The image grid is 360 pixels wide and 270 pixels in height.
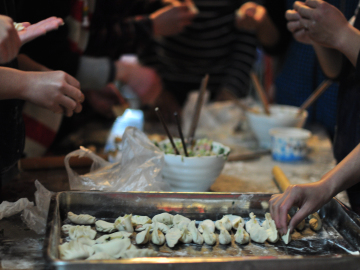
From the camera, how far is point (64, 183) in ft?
4.50

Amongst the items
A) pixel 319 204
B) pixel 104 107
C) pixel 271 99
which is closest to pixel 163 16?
pixel 104 107

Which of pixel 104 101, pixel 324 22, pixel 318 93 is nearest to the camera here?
pixel 324 22

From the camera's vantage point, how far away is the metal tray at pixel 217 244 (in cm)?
72

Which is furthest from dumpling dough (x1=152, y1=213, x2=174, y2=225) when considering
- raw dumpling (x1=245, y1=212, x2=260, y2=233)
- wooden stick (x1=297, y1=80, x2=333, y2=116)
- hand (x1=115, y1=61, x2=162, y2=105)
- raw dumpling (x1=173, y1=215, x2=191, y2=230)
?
hand (x1=115, y1=61, x2=162, y2=105)

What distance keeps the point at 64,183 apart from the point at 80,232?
0.50 metres

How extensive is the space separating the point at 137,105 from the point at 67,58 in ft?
3.94

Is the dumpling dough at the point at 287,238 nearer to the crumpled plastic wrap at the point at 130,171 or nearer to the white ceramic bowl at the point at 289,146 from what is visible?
the crumpled plastic wrap at the point at 130,171

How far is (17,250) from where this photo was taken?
2.88 feet

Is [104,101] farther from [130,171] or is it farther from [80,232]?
[80,232]

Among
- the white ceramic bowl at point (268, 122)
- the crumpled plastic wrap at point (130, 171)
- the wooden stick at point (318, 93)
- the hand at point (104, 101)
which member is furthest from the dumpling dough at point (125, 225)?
the hand at point (104, 101)

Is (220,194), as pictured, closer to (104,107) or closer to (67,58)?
(67,58)

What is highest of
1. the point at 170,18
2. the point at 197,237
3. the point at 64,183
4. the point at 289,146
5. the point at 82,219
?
the point at 170,18

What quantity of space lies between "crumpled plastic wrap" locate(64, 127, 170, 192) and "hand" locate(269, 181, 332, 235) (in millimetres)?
448

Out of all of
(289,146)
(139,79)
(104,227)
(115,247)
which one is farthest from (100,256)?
(139,79)
